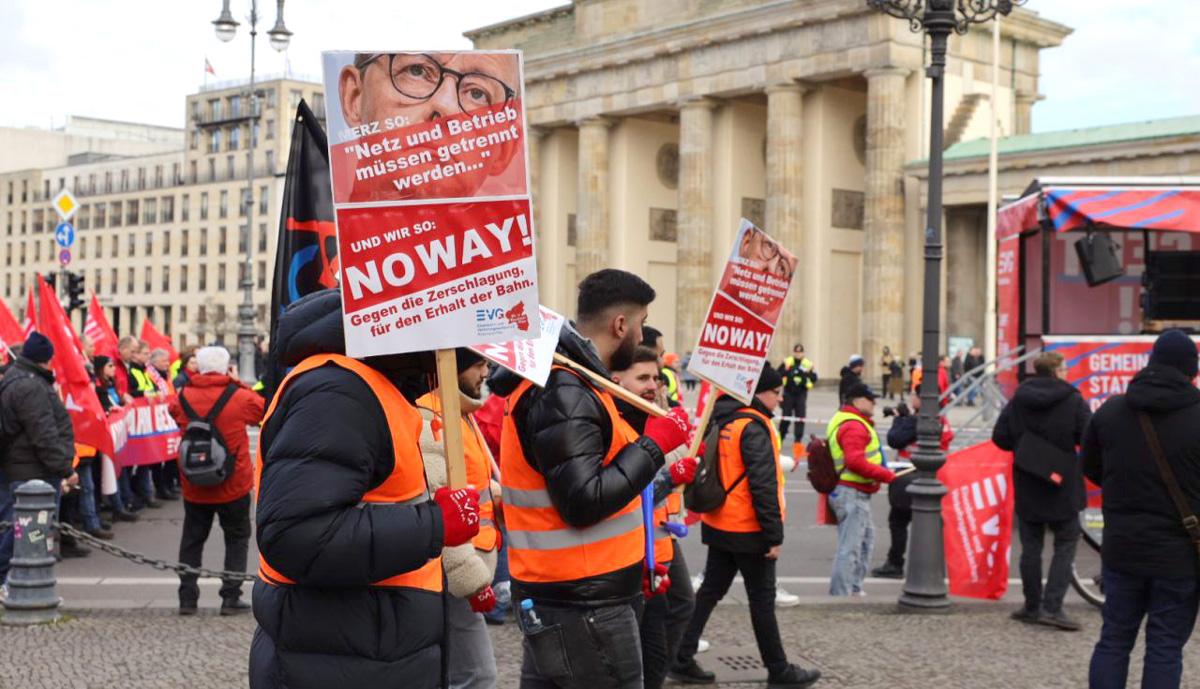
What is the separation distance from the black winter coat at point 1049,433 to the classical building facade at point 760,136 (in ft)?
125

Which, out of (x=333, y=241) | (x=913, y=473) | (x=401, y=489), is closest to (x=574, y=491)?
(x=401, y=489)

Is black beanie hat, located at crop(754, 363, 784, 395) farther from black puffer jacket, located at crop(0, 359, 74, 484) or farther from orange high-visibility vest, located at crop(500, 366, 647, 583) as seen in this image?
black puffer jacket, located at crop(0, 359, 74, 484)

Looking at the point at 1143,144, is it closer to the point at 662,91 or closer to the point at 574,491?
the point at 662,91

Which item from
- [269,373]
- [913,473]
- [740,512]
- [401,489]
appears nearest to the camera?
[401,489]

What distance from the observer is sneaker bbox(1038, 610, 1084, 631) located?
→ 9.05 m

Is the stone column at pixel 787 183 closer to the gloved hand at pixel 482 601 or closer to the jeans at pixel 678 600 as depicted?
the jeans at pixel 678 600

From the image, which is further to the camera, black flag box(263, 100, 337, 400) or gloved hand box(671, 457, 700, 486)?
black flag box(263, 100, 337, 400)

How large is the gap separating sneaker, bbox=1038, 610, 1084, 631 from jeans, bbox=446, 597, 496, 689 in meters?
4.90

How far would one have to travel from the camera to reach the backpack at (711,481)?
734cm

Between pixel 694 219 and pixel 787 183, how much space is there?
4952mm

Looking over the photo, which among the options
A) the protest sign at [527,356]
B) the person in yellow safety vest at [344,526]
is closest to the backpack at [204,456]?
the protest sign at [527,356]

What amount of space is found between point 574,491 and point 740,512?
3.13m

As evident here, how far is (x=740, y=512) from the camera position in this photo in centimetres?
729

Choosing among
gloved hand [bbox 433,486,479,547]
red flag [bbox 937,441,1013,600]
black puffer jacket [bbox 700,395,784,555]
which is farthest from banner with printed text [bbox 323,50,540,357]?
red flag [bbox 937,441,1013,600]
